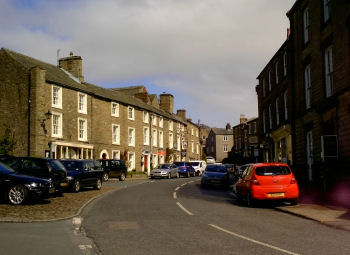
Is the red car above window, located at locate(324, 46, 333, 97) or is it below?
below

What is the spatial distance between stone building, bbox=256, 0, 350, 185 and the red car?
3297 mm

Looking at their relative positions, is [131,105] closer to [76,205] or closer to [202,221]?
[76,205]

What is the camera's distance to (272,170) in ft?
53.2

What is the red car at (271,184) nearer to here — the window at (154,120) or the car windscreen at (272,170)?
the car windscreen at (272,170)

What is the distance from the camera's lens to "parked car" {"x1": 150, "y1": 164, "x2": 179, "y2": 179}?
4262cm

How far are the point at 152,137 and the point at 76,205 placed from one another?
4090 cm

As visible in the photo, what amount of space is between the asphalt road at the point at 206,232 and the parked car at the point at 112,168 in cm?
2034

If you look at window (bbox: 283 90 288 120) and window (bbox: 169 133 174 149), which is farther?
window (bbox: 169 133 174 149)

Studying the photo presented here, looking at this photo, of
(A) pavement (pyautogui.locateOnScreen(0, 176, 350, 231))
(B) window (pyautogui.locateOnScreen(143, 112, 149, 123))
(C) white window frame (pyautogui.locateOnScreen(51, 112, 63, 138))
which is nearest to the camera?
(A) pavement (pyautogui.locateOnScreen(0, 176, 350, 231))

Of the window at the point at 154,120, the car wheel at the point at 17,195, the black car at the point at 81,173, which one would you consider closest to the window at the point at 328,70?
the black car at the point at 81,173

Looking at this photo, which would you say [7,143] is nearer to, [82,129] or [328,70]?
[82,129]

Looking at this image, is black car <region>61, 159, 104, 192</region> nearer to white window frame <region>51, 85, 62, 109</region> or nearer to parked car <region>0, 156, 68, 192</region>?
parked car <region>0, 156, 68, 192</region>

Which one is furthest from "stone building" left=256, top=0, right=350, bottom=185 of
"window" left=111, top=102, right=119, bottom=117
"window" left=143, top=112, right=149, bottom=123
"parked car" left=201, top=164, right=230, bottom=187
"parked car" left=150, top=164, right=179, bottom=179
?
"window" left=143, top=112, right=149, bottom=123

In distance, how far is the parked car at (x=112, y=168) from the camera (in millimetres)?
35219
